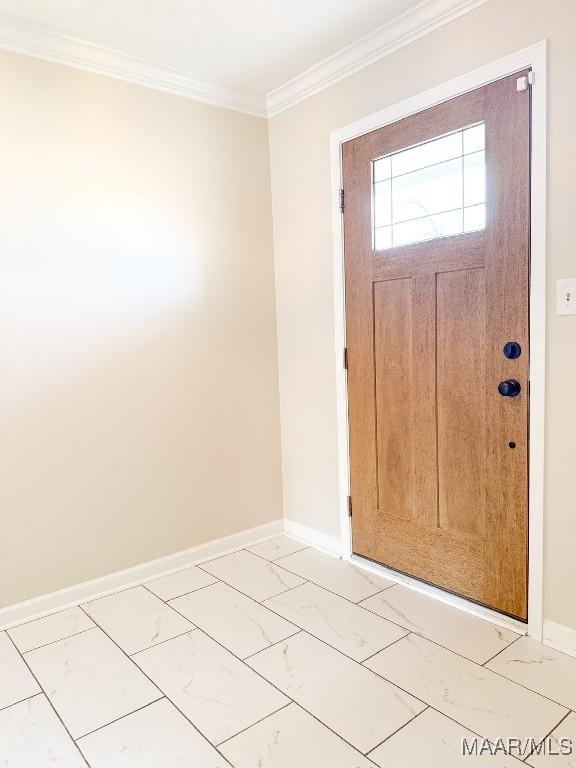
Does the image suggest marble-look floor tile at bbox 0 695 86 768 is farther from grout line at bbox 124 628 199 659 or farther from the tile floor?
grout line at bbox 124 628 199 659

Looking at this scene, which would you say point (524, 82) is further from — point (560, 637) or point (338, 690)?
point (338, 690)

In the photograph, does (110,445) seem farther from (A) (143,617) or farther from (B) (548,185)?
(B) (548,185)

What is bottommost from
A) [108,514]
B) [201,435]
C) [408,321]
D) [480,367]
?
[108,514]

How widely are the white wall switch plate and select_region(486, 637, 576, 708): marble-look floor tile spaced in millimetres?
1272

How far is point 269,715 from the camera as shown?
71.9 inches

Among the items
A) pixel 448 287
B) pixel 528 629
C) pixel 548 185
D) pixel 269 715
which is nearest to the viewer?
pixel 269 715

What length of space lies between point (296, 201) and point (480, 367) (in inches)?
57.4

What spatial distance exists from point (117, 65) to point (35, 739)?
2771 millimetres

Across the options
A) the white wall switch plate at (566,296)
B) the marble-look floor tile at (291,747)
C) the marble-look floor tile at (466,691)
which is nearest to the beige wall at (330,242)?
the white wall switch plate at (566,296)

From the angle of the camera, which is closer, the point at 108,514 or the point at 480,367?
the point at 480,367

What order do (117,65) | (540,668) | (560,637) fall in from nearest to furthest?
(540,668)
(560,637)
(117,65)

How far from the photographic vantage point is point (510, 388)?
7.25ft

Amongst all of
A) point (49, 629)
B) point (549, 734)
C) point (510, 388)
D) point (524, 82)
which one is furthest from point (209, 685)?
point (524, 82)

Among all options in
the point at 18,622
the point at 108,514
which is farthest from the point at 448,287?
the point at 18,622
